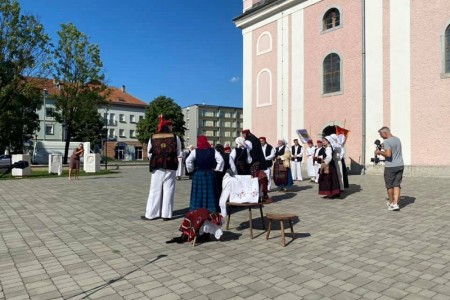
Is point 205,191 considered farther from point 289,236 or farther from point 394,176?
point 394,176

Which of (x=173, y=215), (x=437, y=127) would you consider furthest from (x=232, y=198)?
(x=437, y=127)

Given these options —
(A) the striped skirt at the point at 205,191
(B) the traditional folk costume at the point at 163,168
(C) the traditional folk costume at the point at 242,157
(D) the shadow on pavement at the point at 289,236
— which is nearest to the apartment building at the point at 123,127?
(C) the traditional folk costume at the point at 242,157

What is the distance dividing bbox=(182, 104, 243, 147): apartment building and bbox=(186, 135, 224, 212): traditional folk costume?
90.5m

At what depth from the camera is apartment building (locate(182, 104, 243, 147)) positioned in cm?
9919

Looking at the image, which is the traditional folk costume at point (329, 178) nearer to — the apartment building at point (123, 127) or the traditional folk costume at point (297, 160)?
the traditional folk costume at point (297, 160)

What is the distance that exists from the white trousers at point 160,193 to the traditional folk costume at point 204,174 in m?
1.18

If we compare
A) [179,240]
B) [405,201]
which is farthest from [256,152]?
[405,201]

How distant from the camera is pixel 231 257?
512 centimetres

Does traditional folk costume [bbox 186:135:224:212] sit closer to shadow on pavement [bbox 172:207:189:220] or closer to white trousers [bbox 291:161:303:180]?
shadow on pavement [bbox 172:207:189:220]

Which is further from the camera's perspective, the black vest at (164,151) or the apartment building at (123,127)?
the apartment building at (123,127)

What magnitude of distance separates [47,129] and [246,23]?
4848 cm

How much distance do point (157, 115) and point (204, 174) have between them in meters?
52.1

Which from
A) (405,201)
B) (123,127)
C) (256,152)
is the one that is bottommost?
(405,201)

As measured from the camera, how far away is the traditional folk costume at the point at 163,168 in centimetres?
774
